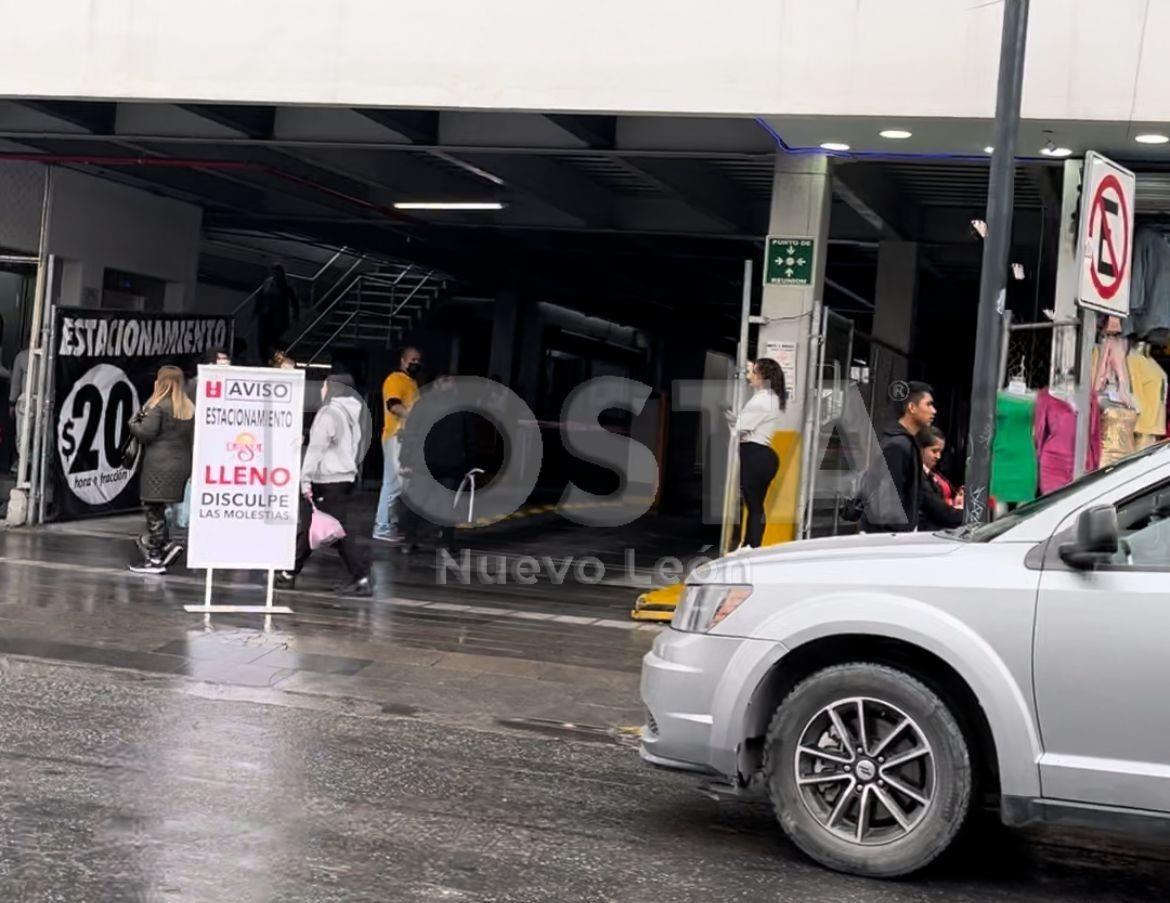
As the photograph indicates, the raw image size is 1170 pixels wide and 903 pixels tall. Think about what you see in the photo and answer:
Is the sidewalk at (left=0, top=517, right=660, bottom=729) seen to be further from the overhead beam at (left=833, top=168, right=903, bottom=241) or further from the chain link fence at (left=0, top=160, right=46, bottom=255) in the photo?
the overhead beam at (left=833, top=168, right=903, bottom=241)

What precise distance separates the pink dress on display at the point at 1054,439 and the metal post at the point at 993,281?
5.73ft

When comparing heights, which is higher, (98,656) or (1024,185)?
(1024,185)

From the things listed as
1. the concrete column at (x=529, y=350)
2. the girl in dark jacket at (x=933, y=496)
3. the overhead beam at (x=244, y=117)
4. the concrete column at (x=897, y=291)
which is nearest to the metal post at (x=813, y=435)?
the girl in dark jacket at (x=933, y=496)

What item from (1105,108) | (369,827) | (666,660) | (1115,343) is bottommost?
(369,827)

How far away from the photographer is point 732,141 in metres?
13.5

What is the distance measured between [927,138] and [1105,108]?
1.61 meters

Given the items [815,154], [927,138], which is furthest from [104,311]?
[927,138]

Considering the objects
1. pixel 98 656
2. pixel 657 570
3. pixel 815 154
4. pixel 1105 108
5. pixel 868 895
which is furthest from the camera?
pixel 657 570

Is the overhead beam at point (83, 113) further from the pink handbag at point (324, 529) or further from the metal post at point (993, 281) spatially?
the metal post at point (993, 281)

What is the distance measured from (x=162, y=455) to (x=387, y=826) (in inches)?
298

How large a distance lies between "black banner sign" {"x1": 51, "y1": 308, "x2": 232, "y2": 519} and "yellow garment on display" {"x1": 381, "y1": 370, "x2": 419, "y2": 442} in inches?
115

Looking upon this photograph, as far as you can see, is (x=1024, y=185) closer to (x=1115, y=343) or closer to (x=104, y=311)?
(x=1115, y=343)

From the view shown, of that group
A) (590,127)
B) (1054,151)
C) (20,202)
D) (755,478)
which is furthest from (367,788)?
(20,202)

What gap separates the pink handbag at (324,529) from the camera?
466 inches
